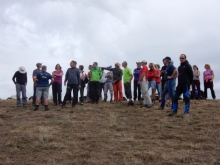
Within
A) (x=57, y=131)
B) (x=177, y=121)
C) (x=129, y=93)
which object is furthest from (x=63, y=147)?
(x=129, y=93)

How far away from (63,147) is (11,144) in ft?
4.64

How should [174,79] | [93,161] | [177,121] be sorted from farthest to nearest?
1. [174,79]
2. [177,121]
3. [93,161]

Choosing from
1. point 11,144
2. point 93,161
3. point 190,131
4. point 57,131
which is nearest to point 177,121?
point 190,131

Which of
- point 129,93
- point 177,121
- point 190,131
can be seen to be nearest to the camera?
point 190,131

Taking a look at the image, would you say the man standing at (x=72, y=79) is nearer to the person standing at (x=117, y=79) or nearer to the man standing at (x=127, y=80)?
the person standing at (x=117, y=79)

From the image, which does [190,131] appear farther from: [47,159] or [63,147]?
[47,159]

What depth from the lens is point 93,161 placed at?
684 centimetres

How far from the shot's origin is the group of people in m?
11.8

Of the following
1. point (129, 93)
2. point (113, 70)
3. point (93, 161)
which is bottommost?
point (93, 161)

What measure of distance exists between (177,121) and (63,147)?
4.48m

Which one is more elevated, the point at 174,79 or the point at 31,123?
the point at 174,79

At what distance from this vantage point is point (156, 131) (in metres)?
9.64

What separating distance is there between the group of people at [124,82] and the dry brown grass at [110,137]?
3.18 ft

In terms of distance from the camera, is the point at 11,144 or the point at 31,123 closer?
the point at 11,144
